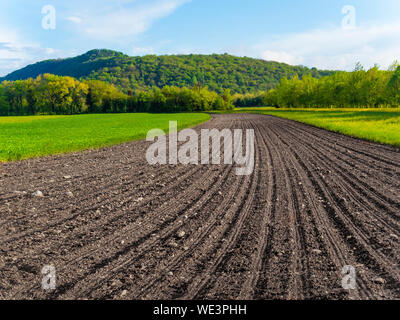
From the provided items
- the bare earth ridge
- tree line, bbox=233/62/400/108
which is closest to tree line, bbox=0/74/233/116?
tree line, bbox=233/62/400/108

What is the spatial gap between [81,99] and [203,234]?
116954 mm

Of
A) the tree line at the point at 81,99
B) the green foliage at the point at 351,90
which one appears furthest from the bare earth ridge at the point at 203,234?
the tree line at the point at 81,99

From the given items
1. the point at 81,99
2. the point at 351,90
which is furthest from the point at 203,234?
the point at 81,99

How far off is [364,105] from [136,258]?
78682mm

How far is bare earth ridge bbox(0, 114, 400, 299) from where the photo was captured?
3.61 m

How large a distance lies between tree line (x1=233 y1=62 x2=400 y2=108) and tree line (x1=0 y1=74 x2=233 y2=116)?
147ft

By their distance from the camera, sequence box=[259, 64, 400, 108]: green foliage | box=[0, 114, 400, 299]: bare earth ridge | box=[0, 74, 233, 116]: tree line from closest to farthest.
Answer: box=[0, 114, 400, 299]: bare earth ridge < box=[259, 64, 400, 108]: green foliage < box=[0, 74, 233, 116]: tree line

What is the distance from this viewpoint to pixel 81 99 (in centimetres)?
10756

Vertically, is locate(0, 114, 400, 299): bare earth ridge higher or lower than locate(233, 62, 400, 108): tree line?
lower

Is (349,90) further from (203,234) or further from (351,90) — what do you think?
(203,234)

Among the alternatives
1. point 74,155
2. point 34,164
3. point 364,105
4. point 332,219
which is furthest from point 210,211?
point 364,105

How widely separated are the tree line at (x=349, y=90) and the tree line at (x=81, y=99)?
44.9 m

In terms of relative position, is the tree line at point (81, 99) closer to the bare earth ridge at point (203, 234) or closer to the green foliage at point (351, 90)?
the green foliage at point (351, 90)

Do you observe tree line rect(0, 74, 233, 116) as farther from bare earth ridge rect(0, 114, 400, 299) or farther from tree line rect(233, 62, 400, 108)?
bare earth ridge rect(0, 114, 400, 299)
